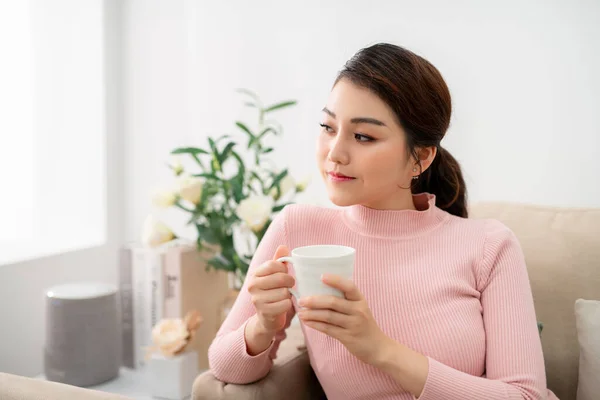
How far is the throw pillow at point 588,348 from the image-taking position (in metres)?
1.14

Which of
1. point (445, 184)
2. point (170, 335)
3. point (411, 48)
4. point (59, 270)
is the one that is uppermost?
point (411, 48)

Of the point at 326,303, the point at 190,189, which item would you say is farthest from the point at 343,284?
the point at 190,189

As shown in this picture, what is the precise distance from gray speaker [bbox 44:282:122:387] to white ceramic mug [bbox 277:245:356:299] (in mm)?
956

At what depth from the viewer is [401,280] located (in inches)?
43.9

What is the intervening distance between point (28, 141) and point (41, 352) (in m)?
0.67

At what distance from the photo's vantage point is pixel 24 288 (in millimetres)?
1736

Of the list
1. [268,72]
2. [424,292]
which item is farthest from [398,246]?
[268,72]

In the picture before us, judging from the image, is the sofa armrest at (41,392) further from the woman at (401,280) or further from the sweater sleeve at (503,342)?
the sweater sleeve at (503,342)

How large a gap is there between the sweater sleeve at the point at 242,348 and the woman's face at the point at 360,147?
0.61ft

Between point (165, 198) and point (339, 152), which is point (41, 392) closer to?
point (339, 152)

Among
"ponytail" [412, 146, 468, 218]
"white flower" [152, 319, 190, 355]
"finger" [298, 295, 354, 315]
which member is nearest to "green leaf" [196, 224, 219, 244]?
"white flower" [152, 319, 190, 355]

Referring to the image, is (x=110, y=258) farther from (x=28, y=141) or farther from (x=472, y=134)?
(x=472, y=134)

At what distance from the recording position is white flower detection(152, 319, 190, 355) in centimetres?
163

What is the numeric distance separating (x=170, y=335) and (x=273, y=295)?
808 mm
